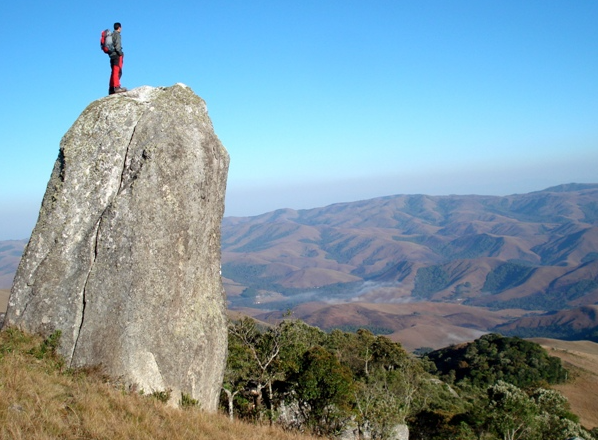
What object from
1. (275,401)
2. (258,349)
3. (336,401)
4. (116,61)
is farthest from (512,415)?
(116,61)

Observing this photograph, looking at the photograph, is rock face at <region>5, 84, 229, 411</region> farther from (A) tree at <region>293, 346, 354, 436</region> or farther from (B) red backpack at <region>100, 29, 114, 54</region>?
(A) tree at <region>293, 346, 354, 436</region>

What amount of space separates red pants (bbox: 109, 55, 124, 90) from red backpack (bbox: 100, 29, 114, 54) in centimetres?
34

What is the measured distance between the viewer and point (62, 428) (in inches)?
353

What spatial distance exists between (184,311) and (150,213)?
3.27m

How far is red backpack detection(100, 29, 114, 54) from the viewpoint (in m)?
15.7

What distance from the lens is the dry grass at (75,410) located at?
8.97m

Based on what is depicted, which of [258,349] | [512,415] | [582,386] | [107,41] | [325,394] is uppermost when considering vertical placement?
[107,41]

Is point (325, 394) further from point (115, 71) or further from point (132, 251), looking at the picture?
point (115, 71)

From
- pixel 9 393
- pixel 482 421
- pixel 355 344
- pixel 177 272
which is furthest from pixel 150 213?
pixel 355 344

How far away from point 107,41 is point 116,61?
72cm

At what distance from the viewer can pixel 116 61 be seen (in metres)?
15.9

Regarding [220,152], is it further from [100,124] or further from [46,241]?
[46,241]

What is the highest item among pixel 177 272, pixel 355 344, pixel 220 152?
pixel 220 152

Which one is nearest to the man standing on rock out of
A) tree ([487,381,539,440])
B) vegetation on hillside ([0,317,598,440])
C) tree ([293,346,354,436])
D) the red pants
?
the red pants
